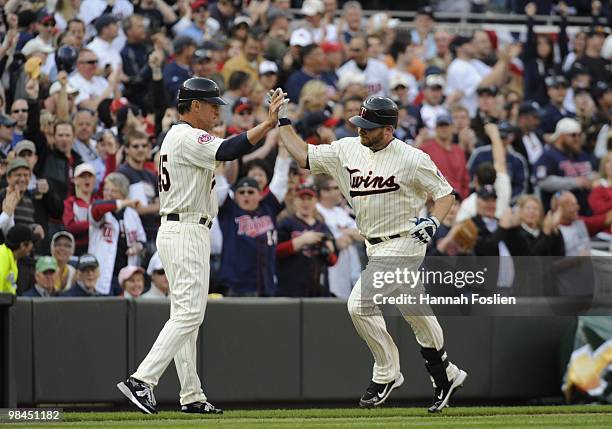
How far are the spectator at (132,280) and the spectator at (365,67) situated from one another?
5.68 metres

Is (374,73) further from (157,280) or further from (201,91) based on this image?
(201,91)

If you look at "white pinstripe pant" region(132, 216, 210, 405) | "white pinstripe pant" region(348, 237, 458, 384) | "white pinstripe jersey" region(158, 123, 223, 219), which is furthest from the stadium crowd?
"white pinstripe pant" region(348, 237, 458, 384)

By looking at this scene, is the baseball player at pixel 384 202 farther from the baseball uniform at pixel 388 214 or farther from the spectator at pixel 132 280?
the spectator at pixel 132 280

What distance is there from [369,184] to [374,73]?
7808 mm

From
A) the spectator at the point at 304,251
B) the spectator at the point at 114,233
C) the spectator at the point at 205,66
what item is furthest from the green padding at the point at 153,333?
the spectator at the point at 205,66

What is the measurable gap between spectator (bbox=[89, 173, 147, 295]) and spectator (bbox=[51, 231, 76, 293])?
0.30 meters

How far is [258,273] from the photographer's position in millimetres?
12297

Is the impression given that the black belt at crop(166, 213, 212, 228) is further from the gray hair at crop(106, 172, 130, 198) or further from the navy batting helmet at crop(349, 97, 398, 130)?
the gray hair at crop(106, 172, 130, 198)

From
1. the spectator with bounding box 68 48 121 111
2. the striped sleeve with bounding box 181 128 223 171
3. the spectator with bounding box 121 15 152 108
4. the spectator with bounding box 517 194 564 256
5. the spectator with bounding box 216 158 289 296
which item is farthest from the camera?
the spectator with bounding box 121 15 152 108

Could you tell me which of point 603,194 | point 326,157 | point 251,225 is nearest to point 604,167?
point 603,194

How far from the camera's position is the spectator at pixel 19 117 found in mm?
12859

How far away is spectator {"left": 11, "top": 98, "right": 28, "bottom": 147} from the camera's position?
12859mm

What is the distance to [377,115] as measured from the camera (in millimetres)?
9469

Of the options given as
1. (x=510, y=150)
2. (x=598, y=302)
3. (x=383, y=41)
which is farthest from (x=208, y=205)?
(x=383, y=41)
